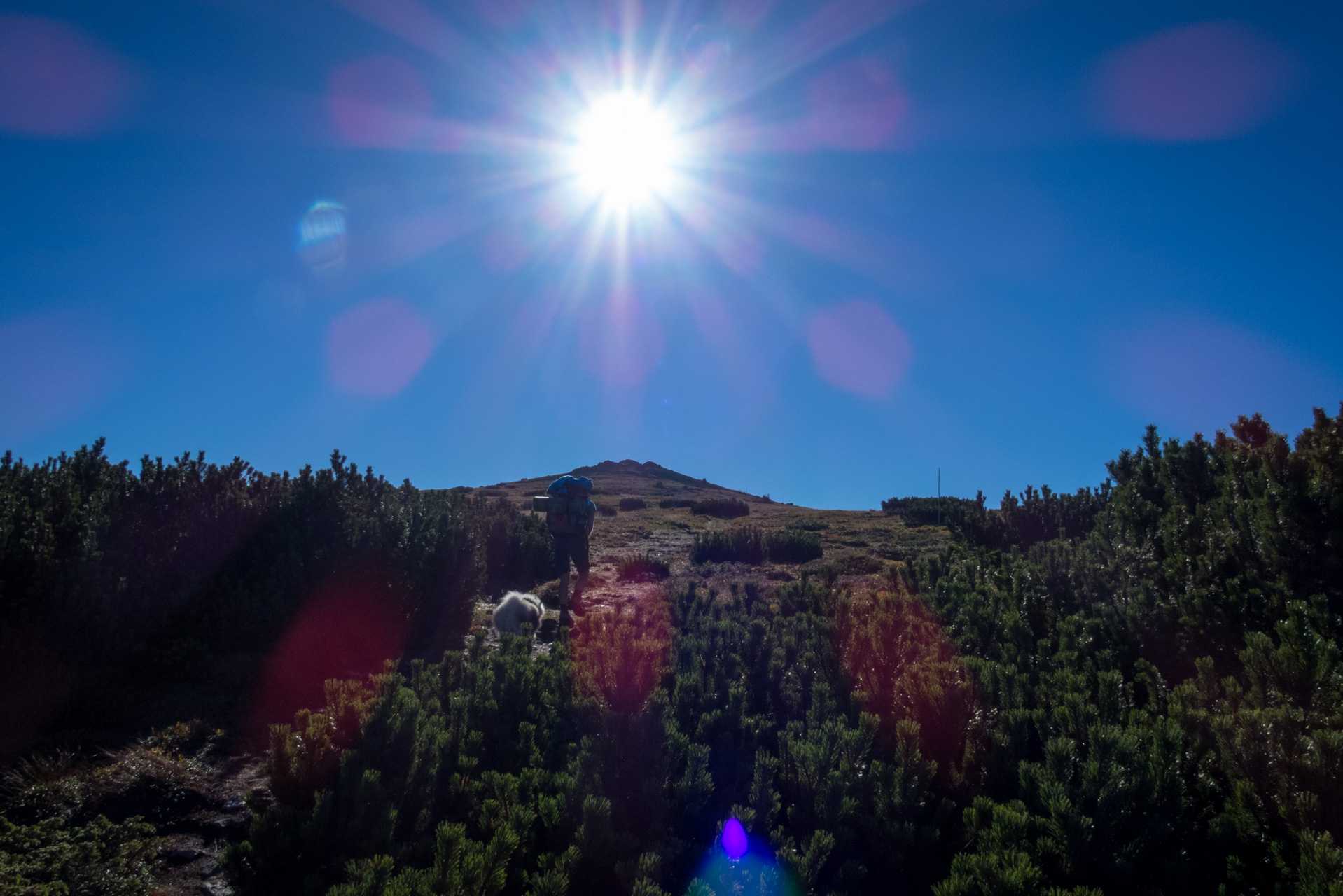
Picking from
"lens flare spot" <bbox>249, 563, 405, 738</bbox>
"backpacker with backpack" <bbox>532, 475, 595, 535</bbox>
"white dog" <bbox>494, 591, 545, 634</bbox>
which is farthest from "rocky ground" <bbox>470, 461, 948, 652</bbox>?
"lens flare spot" <bbox>249, 563, 405, 738</bbox>

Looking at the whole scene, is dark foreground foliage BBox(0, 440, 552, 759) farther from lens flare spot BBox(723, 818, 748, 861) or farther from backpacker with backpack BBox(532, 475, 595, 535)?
lens flare spot BBox(723, 818, 748, 861)

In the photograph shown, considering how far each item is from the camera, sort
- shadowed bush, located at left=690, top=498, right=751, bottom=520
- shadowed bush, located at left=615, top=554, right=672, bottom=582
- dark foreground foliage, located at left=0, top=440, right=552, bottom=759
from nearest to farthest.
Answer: dark foreground foliage, located at left=0, top=440, right=552, bottom=759
shadowed bush, located at left=615, top=554, right=672, bottom=582
shadowed bush, located at left=690, top=498, right=751, bottom=520

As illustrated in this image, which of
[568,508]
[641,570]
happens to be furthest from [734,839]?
[641,570]

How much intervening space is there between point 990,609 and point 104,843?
6.15 metres

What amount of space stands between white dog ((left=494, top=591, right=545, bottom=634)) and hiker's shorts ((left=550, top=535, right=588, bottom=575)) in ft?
5.07

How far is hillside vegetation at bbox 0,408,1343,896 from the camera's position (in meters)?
2.52

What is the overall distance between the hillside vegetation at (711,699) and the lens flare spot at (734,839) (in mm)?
66

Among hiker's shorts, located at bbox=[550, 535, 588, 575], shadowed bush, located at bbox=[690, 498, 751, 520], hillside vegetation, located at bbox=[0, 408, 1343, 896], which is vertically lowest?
hillside vegetation, located at bbox=[0, 408, 1343, 896]

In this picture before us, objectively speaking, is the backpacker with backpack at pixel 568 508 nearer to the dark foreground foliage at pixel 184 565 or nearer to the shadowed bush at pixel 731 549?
the dark foreground foliage at pixel 184 565

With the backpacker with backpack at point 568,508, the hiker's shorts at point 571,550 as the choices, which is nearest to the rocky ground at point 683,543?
the hiker's shorts at point 571,550

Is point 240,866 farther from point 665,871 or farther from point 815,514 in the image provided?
point 815,514

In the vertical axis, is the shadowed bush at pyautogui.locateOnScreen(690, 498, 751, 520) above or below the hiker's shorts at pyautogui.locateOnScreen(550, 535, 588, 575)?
above

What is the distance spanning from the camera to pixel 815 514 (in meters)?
24.3

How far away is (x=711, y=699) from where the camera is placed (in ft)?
15.0
